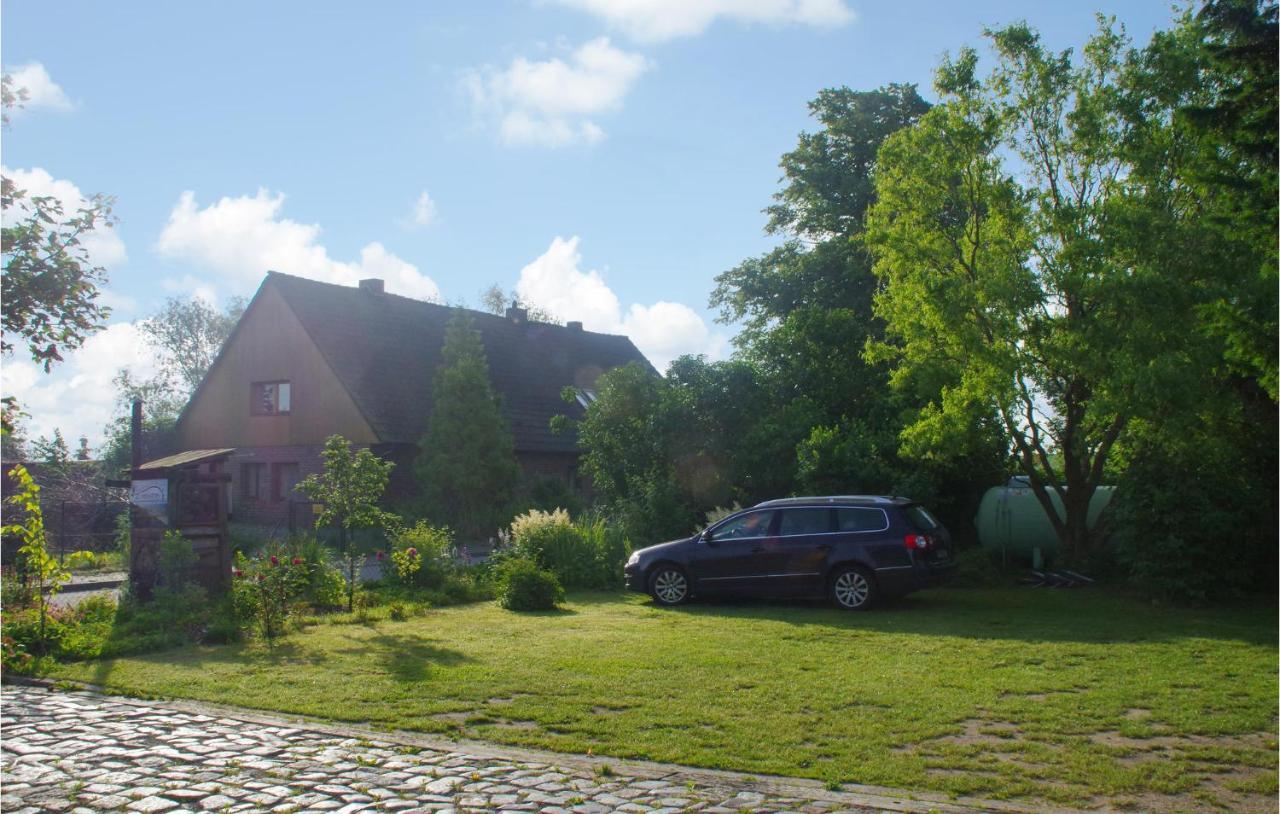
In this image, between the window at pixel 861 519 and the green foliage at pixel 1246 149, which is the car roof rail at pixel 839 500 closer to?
the window at pixel 861 519

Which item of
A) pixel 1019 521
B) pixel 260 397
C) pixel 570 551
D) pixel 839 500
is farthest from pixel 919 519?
pixel 260 397

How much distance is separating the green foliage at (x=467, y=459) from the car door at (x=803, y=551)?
49.9ft

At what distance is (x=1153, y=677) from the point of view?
9.84 meters

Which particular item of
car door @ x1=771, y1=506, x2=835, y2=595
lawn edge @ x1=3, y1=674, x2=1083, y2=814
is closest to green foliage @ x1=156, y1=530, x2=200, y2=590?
lawn edge @ x1=3, y1=674, x2=1083, y2=814

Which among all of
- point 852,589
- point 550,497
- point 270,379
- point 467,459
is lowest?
point 852,589

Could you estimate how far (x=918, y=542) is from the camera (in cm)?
1497

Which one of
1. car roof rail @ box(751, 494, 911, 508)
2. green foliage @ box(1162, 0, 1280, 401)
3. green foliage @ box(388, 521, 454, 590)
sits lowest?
green foliage @ box(388, 521, 454, 590)

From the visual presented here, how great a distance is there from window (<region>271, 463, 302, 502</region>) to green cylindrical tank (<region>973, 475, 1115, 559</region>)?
2299 cm

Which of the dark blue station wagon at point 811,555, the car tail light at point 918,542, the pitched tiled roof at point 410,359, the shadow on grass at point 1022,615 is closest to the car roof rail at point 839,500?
the dark blue station wagon at point 811,555

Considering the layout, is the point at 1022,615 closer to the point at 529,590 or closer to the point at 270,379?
the point at 529,590

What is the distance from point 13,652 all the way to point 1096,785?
9.93 m

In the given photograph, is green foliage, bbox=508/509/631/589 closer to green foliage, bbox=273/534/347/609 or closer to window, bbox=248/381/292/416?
green foliage, bbox=273/534/347/609

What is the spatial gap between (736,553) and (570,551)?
4423mm

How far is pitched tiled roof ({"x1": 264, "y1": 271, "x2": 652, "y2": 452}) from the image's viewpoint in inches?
1350
